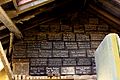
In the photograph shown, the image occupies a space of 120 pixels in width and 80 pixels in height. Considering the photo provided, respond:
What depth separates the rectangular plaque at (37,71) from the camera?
13.7 ft

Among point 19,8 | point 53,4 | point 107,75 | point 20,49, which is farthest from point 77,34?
point 107,75

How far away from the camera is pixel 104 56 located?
3010 millimetres

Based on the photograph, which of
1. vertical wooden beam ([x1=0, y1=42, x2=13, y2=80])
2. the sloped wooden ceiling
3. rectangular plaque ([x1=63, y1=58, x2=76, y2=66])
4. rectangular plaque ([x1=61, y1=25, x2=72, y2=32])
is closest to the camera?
vertical wooden beam ([x1=0, y1=42, x2=13, y2=80])

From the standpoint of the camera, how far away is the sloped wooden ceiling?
4047 millimetres

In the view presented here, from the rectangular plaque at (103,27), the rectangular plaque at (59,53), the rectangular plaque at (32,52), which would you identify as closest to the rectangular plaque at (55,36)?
the rectangular plaque at (59,53)

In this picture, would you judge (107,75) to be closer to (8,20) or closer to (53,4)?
(8,20)

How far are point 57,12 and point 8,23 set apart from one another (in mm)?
1171

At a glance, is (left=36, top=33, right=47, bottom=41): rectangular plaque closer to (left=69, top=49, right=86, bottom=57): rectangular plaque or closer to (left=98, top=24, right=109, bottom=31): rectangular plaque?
(left=69, top=49, right=86, bottom=57): rectangular plaque

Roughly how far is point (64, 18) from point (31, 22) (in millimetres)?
604

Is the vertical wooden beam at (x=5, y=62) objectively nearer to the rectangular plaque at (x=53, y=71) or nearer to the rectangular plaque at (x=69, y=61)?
the rectangular plaque at (x=53, y=71)

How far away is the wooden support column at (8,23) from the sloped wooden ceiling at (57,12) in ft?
0.30

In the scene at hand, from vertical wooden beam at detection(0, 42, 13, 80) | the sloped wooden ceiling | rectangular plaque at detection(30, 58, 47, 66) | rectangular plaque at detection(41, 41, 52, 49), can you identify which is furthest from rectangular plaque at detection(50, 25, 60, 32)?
vertical wooden beam at detection(0, 42, 13, 80)

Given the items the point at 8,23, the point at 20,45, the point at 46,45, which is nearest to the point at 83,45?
the point at 46,45

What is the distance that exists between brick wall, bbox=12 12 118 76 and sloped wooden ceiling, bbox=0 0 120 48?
10cm
